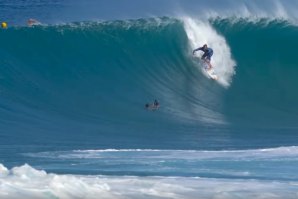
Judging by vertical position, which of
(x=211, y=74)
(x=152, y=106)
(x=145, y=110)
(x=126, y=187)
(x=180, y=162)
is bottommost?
(x=126, y=187)

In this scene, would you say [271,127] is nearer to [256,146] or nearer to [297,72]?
[256,146]

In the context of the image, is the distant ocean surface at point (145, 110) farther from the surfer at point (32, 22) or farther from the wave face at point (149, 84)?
the surfer at point (32, 22)

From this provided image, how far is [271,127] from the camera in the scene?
17609 millimetres

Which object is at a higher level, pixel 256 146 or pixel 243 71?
pixel 243 71

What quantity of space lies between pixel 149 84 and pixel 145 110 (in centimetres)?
178

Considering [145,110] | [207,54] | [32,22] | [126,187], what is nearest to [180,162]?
[126,187]

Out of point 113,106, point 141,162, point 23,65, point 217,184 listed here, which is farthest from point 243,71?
point 217,184

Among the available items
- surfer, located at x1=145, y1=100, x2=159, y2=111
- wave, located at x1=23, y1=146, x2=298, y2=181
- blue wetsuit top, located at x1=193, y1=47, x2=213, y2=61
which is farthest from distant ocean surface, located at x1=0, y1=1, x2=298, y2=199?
blue wetsuit top, located at x1=193, y1=47, x2=213, y2=61

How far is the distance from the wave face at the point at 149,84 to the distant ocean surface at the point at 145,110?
0.03 meters

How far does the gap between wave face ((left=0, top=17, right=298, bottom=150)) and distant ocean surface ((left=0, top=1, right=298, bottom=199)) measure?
30 mm

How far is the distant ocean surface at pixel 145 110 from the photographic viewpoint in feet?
40.4

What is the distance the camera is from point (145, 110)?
1792cm

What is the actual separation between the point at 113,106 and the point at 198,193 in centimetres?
Answer: 704

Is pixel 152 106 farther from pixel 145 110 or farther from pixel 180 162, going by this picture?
pixel 180 162
